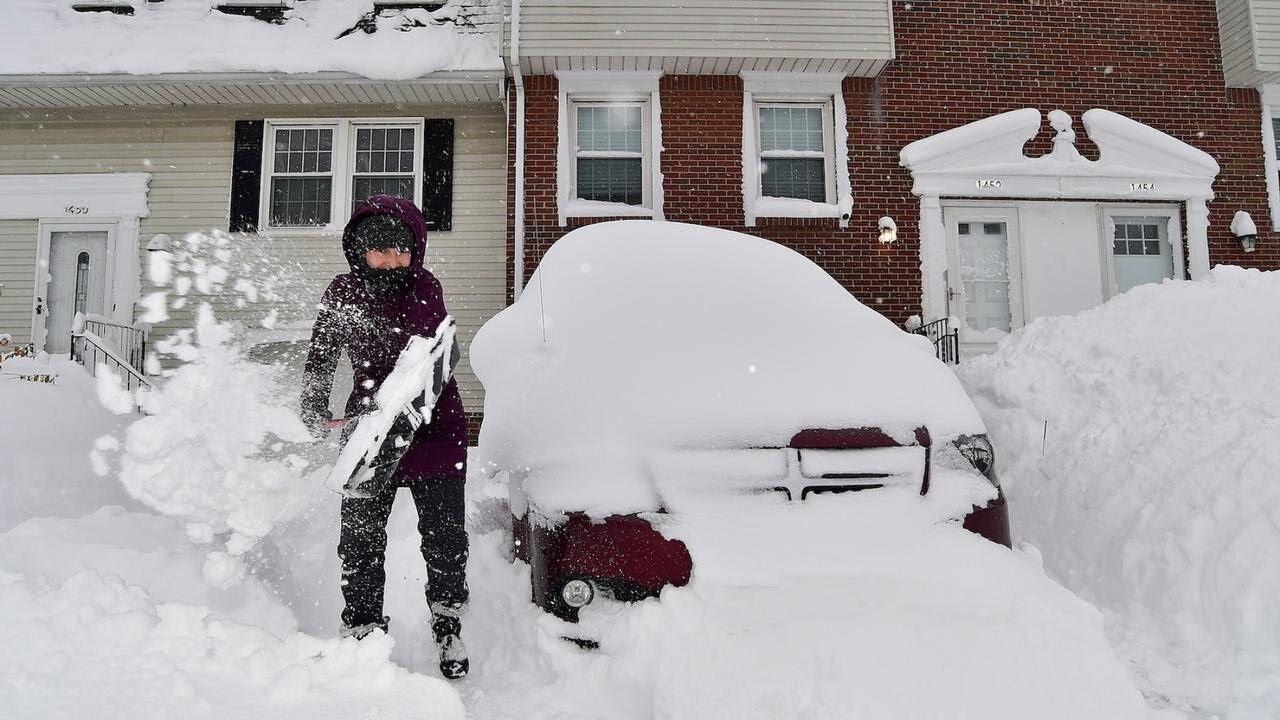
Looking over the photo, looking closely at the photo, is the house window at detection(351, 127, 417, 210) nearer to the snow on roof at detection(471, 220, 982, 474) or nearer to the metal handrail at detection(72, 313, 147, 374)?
the metal handrail at detection(72, 313, 147, 374)

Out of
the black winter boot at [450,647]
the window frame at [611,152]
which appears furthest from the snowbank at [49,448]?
the window frame at [611,152]

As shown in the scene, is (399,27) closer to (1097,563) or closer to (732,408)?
(732,408)

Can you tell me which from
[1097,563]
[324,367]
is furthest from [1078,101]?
[324,367]

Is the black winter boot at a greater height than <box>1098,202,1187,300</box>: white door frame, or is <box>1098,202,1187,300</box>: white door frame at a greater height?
<box>1098,202,1187,300</box>: white door frame

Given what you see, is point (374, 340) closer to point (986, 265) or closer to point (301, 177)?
point (301, 177)

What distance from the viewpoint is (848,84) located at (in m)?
9.48

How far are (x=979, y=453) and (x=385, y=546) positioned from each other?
86.7 inches

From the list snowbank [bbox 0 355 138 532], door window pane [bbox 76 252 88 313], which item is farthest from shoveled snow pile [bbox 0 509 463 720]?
door window pane [bbox 76 252 88 313]

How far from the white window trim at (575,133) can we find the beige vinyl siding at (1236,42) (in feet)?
24.5

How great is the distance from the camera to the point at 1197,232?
372 inches

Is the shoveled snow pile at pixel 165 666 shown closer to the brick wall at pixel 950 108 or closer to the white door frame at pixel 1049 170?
the brick wall at pixel 950 108

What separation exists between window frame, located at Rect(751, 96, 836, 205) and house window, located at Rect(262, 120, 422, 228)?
4.39 meters

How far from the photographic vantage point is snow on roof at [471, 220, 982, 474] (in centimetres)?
254

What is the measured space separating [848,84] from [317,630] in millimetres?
8869
